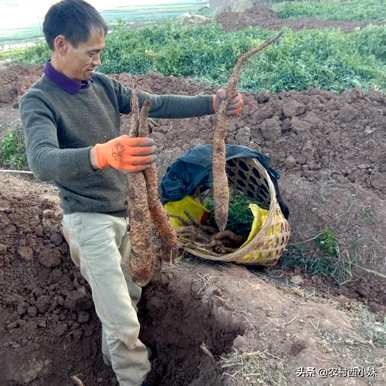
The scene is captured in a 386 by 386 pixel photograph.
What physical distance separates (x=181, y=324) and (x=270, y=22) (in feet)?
35.6

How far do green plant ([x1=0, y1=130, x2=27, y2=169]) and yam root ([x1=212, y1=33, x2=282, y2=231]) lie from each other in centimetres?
274

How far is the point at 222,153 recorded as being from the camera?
10.2 ft

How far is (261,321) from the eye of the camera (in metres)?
2.68

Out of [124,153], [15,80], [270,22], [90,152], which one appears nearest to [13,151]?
[15,80]

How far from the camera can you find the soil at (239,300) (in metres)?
2.51

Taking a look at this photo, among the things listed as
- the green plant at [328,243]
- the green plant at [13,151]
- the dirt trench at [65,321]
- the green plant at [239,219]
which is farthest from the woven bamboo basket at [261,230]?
the green plant at [13,151]

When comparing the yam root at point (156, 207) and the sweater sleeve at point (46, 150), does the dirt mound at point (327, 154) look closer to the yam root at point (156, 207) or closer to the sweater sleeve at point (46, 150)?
the yam root at point (156, 207)

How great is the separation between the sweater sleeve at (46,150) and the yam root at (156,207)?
311 millimetres

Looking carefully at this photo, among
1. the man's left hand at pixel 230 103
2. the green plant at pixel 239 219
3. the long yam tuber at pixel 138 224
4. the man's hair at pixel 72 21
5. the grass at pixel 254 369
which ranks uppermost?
the man's hair at pixel 72 21

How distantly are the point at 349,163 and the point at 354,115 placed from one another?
0.75 meters

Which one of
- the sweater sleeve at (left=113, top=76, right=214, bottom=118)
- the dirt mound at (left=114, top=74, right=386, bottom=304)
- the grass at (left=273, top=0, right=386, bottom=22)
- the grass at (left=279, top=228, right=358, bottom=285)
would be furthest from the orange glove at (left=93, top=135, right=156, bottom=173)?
the grass at (left=273, top=0, right=386, bottom=22)

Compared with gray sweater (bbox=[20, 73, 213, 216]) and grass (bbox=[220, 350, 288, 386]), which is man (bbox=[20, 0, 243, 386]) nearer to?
gray sweater (bbox=[20, 73, 213, 216])

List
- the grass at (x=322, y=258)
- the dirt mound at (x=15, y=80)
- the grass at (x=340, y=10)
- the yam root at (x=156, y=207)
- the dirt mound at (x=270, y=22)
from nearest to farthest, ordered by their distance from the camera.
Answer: the yam root at (x=156, y=207) → the grass at (x=322, y=258) → the dirt mound at (x=15, y=80) → the dirt mound at (x=270, y=22) → the grass at (x=340, y=10)

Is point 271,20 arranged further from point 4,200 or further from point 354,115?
point 4,200
